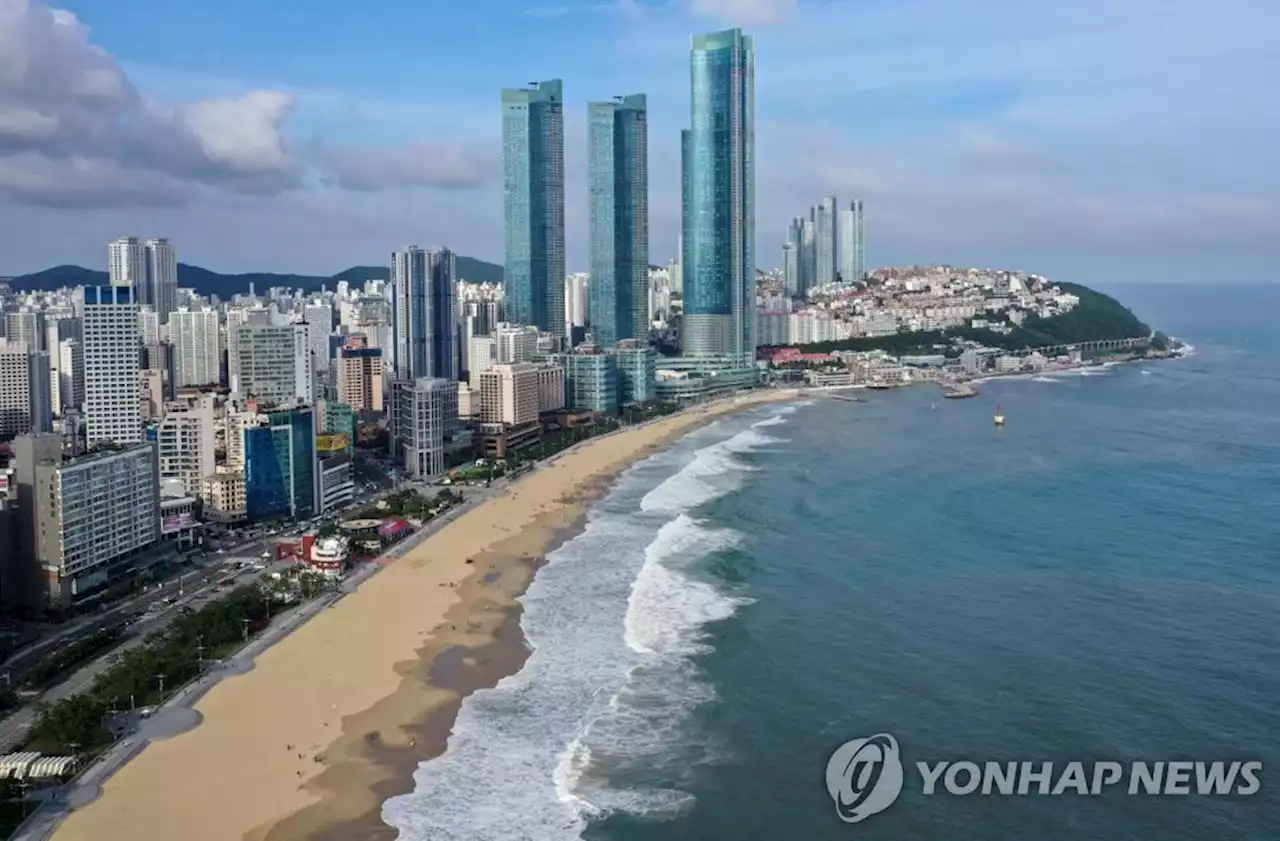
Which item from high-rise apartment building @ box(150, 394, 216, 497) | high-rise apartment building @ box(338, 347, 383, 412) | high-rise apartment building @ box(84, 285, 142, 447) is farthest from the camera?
high-rise apartment building @ box(338, 347, 383, 412)

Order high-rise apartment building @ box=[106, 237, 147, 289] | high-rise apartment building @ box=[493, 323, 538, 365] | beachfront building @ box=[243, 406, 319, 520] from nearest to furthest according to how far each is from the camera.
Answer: beachfront building @ box=[243, 406, 319, 520]
high-rise apartment building @ box=[493, 323, 538, 365]
high-rise apartment building @ box=[106, 237, 147, 289]

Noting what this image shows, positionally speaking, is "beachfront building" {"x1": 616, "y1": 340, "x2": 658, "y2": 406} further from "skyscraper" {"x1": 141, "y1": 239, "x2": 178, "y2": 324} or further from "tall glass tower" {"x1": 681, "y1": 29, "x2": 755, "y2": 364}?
"skyscraper" {"x1": 141, "y1": 239, "x2": 178, "y2": 324}

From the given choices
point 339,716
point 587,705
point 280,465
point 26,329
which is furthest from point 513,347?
point 587,705

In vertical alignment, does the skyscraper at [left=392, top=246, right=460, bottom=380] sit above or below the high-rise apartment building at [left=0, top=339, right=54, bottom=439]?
above

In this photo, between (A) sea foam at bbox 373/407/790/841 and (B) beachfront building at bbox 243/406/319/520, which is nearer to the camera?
(A) sea foam at bbox 373/407/790/841

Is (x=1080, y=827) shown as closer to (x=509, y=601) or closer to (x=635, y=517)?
(x=509, y=601)

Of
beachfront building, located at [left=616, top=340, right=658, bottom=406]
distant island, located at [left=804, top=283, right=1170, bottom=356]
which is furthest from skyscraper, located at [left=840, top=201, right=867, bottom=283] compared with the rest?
beachfront building, located at [left=616, top=340, right=658, bottom=406]

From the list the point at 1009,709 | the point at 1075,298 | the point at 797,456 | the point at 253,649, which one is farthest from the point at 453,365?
the point at 1075,298
